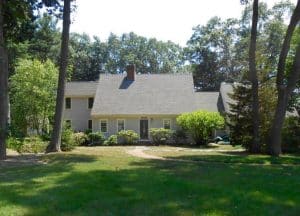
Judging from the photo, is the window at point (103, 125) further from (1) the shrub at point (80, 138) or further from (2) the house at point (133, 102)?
(1) the shrub at point (80, 138)

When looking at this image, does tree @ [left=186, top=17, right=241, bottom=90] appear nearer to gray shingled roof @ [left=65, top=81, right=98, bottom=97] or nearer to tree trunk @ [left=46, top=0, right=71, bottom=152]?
gray shingled roof @ [left=65, top=81, right=98, bottom=97]

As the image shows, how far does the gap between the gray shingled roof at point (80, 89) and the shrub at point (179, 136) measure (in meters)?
11.4

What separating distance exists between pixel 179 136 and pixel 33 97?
40.7 feet

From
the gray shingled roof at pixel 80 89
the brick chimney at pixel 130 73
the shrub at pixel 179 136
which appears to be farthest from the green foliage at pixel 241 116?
the gray shingled roof at pixel 80 89

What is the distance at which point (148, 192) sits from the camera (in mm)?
9875

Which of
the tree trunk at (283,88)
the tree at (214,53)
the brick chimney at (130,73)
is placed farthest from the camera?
the tree at (214,53)

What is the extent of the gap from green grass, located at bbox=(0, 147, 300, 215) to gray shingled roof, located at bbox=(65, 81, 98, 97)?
3335cm

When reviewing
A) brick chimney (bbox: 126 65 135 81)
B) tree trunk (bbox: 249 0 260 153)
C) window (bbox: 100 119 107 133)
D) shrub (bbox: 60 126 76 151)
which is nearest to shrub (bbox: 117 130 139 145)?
window (bbox: 100 119 107 133)

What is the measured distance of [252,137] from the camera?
2791cm

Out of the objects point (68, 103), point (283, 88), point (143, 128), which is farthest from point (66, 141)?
point (68, 103)

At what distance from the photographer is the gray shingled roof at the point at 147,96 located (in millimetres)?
41406

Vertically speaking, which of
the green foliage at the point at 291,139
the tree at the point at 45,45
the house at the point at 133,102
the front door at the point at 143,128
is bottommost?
the green foliage at the point at 291,139

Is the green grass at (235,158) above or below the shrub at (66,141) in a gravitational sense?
below

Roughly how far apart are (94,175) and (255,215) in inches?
225
